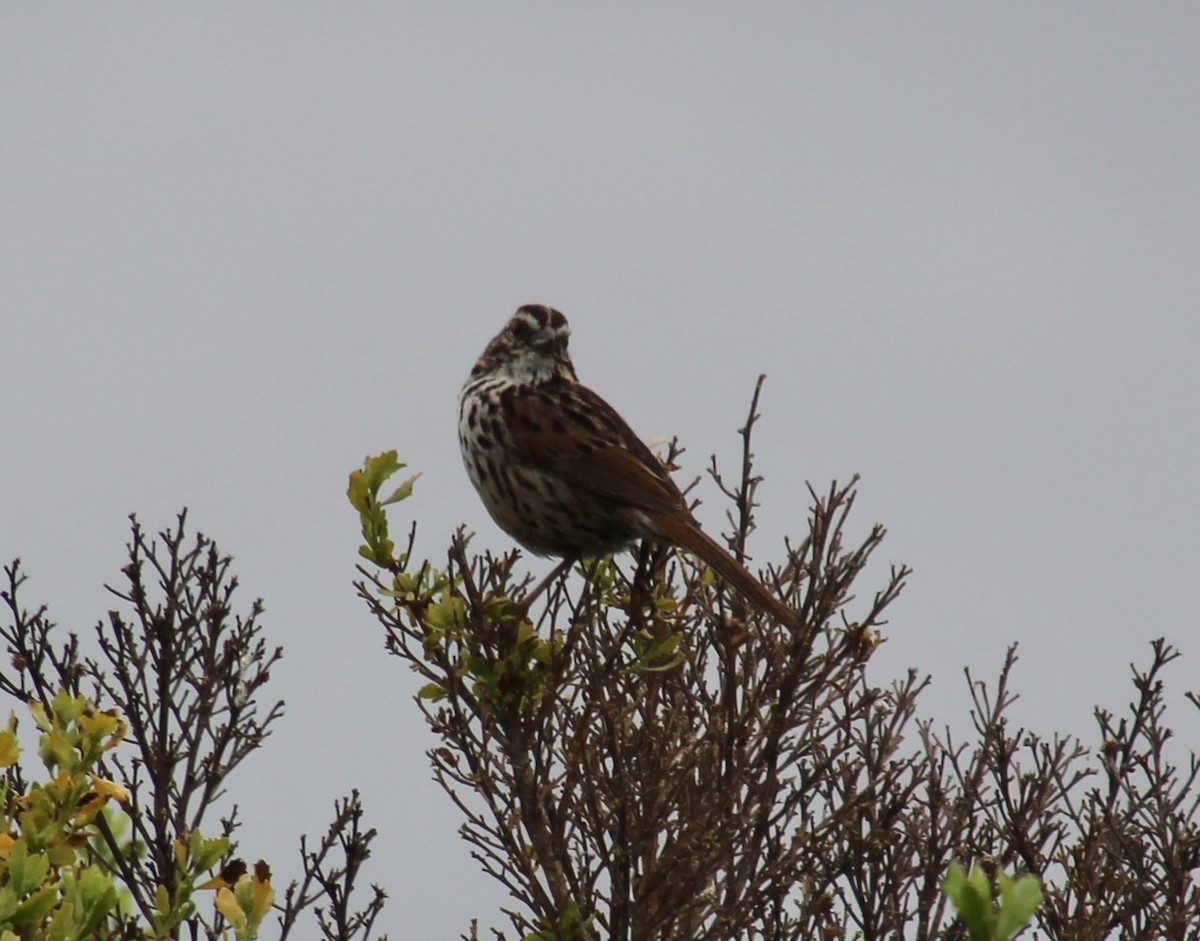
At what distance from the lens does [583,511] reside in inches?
247

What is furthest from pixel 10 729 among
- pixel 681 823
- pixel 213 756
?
pixel 213 756

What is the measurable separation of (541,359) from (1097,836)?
2897 mm

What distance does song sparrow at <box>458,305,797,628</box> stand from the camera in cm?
612

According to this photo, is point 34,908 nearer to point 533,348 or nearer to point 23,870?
point 23,870

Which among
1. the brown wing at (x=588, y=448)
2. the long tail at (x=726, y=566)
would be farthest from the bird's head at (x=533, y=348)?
the long tail at (x=726, y=566)

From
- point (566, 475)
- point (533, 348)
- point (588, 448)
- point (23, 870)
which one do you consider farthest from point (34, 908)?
point (533, 348)

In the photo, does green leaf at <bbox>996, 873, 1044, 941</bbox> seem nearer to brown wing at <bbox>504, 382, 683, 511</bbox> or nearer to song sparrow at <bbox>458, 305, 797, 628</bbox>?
song sparrow at <bbox>458, 305, 797, 628</bbox>

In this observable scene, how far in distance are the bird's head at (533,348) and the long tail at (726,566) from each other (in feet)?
4.18

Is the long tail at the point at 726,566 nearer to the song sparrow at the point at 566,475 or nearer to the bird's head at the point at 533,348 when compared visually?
the song sparrow at the point at 566,475

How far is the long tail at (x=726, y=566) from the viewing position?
5.61 metres

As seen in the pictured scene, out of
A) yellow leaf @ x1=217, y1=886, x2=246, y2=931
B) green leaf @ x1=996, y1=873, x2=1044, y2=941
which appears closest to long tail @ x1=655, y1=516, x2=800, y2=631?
yellow leaf @ x1=217, y1=886, x2=246, y2=931

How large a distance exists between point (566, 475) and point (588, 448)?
0.56 feet

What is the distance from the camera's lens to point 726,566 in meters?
5.75

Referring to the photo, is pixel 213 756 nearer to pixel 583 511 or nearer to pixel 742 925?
pixel 583 511
